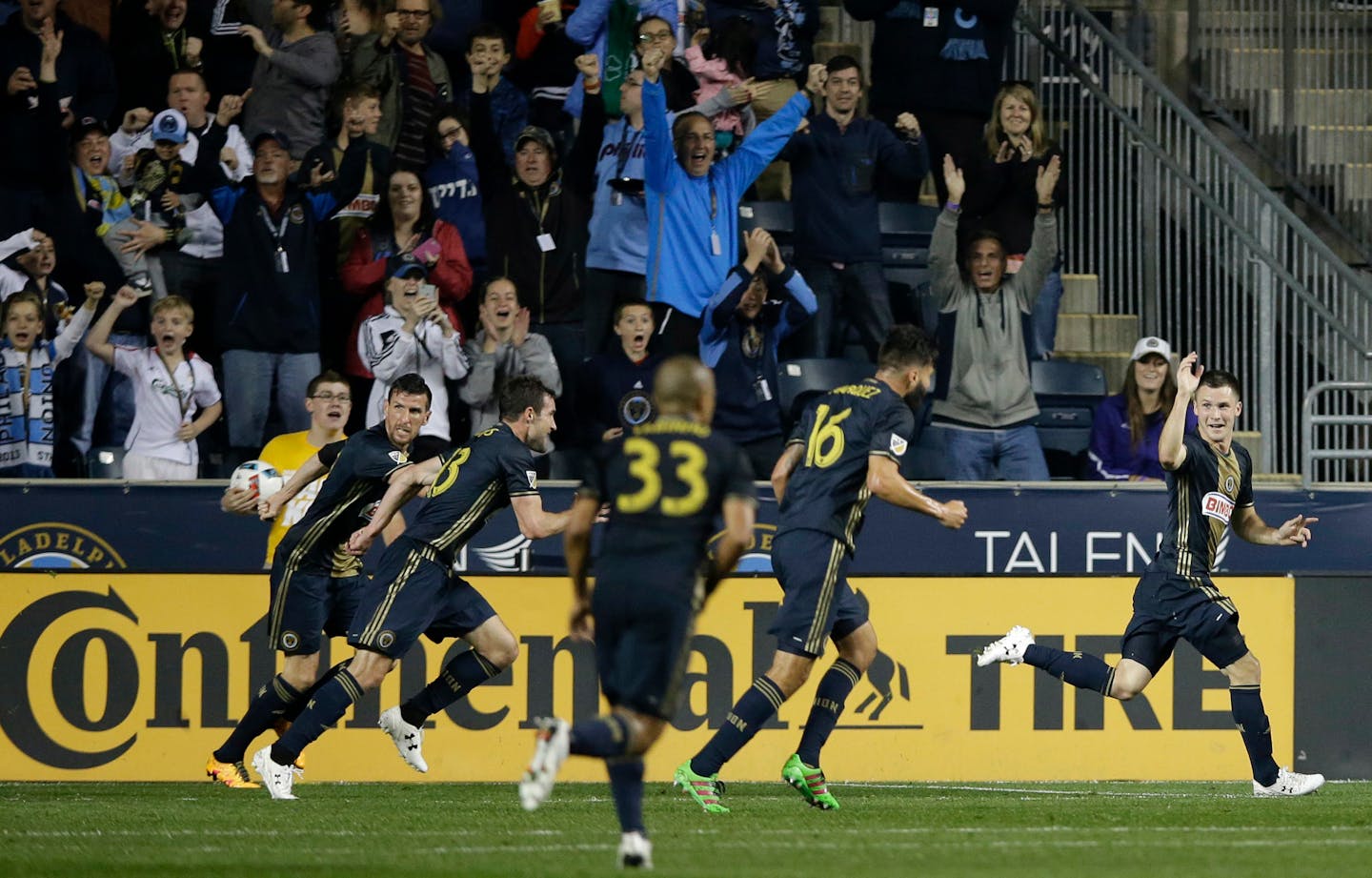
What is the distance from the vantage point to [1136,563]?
1271cm

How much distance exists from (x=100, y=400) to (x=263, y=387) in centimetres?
106

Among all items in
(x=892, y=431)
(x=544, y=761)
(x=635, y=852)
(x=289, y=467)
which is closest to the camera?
(x=544, y=761)

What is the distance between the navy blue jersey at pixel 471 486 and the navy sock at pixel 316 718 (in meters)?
0.86

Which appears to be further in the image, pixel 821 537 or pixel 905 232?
pixel 905 232

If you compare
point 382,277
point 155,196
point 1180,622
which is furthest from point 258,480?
point 1180,622

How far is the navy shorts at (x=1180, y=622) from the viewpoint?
10.6 metres

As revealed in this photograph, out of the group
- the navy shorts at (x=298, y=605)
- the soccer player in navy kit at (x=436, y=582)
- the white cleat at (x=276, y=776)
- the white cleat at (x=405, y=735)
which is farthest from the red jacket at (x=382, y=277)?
the white cleat at (x=276, y=776)

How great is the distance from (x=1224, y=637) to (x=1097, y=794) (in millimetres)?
1167

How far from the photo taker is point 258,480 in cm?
1188

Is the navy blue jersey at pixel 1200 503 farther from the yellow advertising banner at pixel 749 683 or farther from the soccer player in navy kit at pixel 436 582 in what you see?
the soccer player in navy kit at pixel 436 582

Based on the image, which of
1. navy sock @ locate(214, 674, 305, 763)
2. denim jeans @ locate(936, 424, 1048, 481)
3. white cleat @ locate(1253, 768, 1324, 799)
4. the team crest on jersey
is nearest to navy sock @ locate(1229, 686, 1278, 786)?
white cleat @ locate(1253, 768, 1324, 799)

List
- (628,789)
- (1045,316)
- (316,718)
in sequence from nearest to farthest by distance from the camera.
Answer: (628,789) < (316,718) < (1045,316)

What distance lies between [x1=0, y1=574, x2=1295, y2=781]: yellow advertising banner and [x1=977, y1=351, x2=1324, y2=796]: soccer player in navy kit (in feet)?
5.95

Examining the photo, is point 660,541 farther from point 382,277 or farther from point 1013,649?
point 382,277
